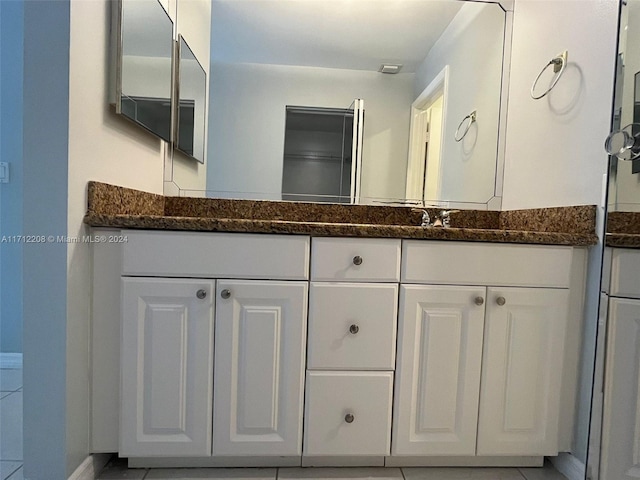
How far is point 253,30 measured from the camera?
176cm

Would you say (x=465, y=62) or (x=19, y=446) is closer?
(x=19, y=446)

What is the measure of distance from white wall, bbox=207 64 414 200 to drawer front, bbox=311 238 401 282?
0.59 m

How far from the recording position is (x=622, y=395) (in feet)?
3.42

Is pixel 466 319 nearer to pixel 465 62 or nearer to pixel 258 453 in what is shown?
pixel 258 453

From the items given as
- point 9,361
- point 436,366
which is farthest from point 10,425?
point 436,366

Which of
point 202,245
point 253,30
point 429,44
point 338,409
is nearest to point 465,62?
point 429,44

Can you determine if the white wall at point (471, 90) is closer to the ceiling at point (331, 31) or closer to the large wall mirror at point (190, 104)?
the ceiling at point (331, 31)

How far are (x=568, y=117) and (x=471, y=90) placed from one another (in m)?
0.52

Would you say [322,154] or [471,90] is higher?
[471,90]

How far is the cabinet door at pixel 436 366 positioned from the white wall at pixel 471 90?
0.71 m

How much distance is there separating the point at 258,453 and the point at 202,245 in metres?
0.70

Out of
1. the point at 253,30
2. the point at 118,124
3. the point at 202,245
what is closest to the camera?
the point at 202,245

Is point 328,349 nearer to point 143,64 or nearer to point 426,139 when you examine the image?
point 426,139

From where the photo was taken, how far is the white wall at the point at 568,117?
4.17ft
